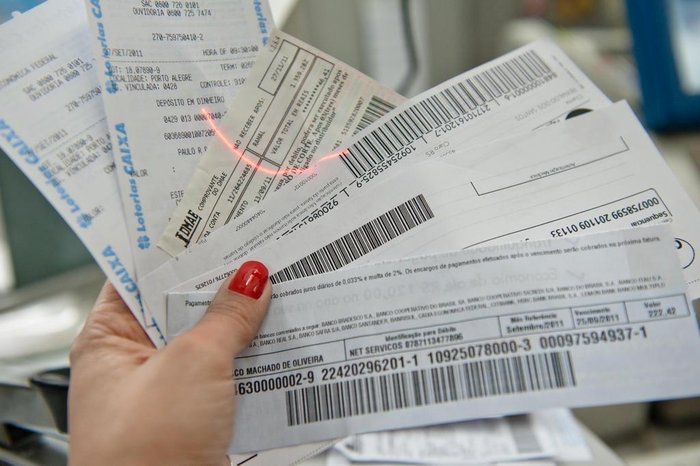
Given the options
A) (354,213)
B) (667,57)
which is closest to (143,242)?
(354,213)

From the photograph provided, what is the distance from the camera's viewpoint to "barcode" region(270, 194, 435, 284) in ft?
1.40

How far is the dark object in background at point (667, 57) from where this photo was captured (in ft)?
2.93

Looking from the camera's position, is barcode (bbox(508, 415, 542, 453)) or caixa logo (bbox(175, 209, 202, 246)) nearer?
caixa logo (bbox(175, 209, 202, 246))

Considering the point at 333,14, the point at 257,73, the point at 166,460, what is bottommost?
the point at 166,460

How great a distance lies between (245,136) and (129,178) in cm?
8

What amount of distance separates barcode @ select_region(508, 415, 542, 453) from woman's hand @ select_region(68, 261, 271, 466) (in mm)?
293

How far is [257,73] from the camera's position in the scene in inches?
17.9

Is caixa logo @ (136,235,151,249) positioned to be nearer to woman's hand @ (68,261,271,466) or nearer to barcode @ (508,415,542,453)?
woman's hand @ (68,261,271,466)

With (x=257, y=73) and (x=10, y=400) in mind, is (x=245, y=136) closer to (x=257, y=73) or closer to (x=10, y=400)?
(x=257, y=73)

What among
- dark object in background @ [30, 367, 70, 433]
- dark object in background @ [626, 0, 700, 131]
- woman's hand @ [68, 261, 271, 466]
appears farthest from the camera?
dark object in background @ [626, 0, 700, 131]

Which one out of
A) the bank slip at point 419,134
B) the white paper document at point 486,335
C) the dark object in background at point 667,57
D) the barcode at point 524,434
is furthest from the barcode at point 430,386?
the dark object in background at point 667,57

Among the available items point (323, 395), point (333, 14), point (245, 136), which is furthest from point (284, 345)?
point (333, 14)

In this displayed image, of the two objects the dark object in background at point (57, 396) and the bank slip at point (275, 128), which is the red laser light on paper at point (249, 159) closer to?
the bank slip at point (275, 128)

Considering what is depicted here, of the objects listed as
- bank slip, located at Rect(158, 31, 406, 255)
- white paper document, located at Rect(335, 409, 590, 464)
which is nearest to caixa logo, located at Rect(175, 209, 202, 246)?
bank slip, located at Rect(158, 31, 406, 255)
